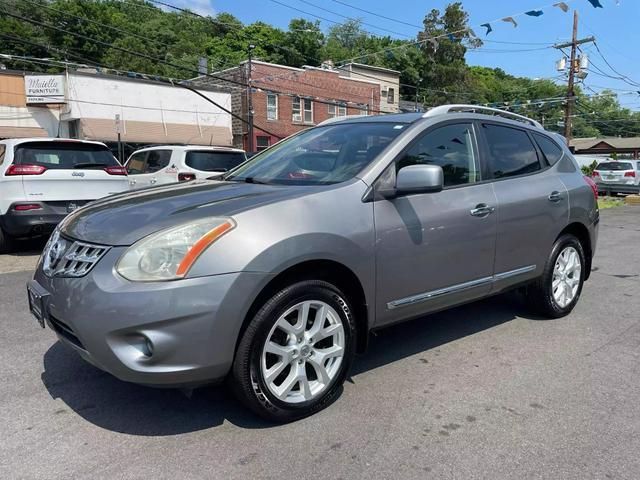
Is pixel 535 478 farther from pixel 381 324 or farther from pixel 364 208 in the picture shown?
pixel 364 208

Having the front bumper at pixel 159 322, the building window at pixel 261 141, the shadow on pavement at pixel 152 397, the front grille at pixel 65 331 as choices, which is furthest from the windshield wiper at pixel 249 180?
the building window at pixel 261 141

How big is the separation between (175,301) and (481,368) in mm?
2258

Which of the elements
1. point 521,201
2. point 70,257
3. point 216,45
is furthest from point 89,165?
point 216,45

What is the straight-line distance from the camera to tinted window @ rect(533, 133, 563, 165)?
475 cm

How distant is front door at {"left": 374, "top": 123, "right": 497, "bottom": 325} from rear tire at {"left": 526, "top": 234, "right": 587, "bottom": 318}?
0.89m

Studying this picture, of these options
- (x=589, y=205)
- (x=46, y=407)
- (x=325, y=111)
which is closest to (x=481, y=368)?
(x=589, y=205)

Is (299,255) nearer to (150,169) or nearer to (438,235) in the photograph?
(438,235)

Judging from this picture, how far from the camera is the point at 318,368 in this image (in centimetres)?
301

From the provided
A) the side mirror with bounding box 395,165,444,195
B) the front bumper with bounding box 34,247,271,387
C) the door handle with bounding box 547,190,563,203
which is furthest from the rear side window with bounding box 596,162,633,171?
the front bumper with bounding box 34,247,271,387

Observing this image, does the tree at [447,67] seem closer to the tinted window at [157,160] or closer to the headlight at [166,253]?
the tinted window at [157,160]

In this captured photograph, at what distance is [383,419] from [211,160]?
8.21 metres

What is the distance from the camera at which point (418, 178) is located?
126 inches

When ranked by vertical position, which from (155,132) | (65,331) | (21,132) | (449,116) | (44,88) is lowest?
(65,331)

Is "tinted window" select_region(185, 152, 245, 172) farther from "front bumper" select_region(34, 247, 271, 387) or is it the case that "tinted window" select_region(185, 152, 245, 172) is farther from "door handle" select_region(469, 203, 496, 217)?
"front bumper" select_region(34, 247, 271, 387)
